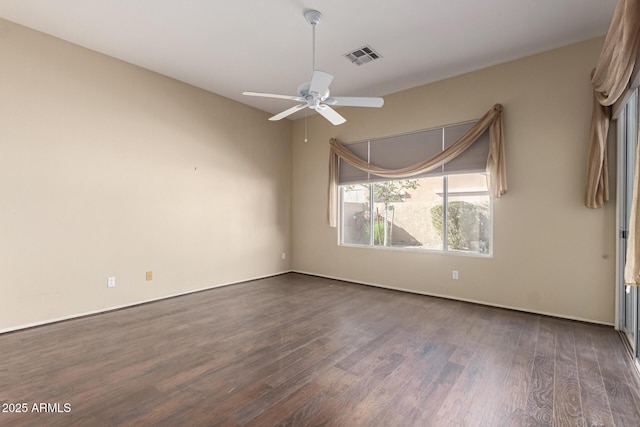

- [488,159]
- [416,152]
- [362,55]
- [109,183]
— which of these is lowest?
[109,183]

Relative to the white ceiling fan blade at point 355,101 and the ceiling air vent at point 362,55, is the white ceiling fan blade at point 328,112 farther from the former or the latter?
the ceiling air vent at point 362,55

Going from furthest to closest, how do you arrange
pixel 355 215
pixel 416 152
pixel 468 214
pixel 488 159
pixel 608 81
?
pixel 355 215, pixel 416 152, pixel 468 214, pixel 488 159, pixel 608 81

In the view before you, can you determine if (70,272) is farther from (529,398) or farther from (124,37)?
(529,398)

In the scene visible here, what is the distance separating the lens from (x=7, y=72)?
3010 mm

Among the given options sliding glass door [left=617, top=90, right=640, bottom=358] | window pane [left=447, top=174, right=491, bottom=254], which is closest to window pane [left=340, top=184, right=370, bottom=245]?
window pane [left=447, top=174, right=491, bottom=254]

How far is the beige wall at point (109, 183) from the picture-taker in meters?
3.08

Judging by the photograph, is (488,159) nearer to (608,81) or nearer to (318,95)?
(608,81)

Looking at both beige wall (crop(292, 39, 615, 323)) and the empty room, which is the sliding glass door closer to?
the empty room

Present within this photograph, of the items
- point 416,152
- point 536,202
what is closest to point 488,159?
point 536,202

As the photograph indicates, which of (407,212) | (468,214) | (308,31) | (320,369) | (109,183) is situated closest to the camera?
(320,369)

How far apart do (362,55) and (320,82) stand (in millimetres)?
1397

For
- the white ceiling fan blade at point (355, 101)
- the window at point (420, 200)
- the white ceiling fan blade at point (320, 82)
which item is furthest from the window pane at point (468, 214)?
the white ceiling fan blade at point (320, 82)

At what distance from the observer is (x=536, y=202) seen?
358cm

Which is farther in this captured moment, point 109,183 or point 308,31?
point 109,183
